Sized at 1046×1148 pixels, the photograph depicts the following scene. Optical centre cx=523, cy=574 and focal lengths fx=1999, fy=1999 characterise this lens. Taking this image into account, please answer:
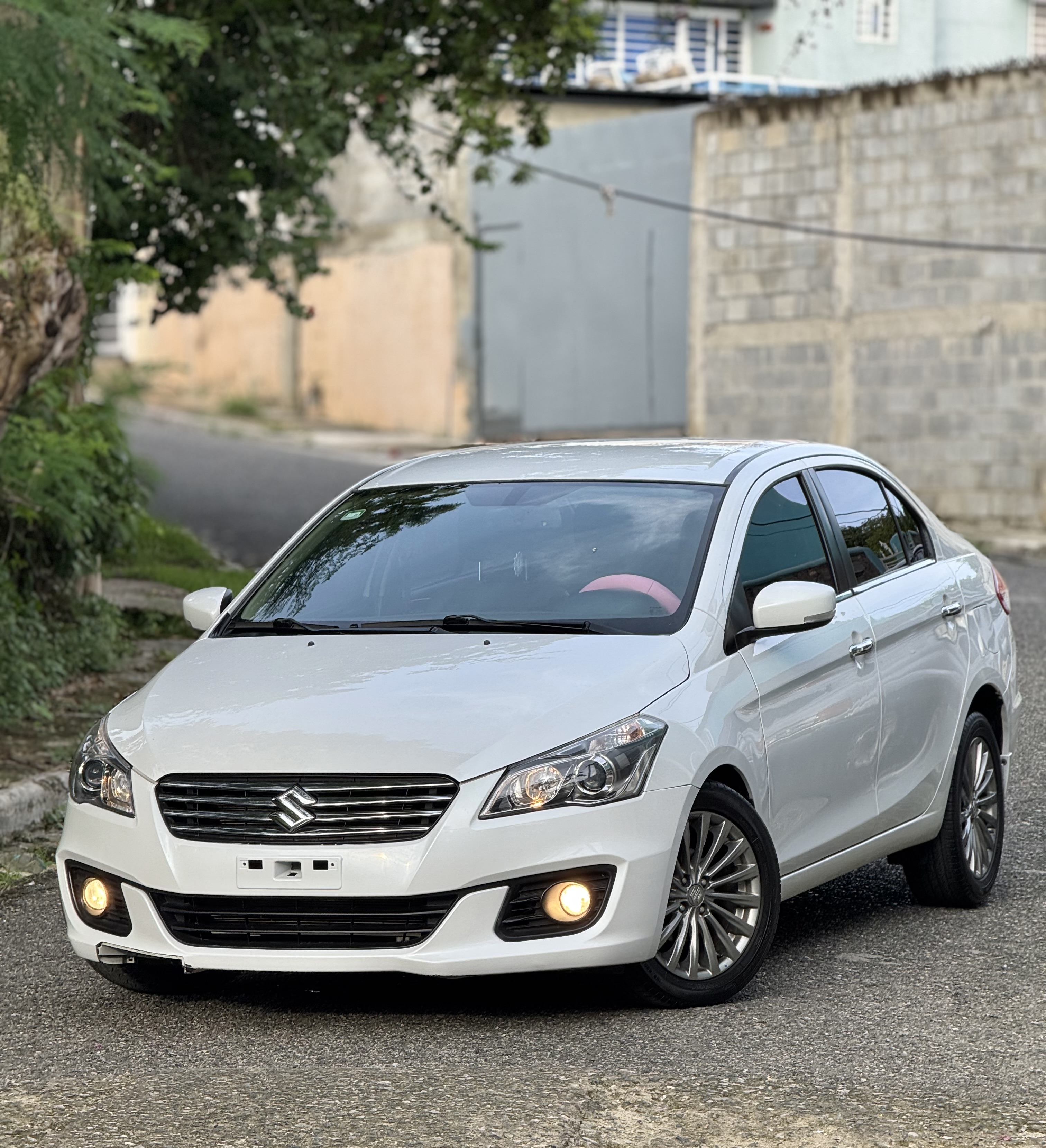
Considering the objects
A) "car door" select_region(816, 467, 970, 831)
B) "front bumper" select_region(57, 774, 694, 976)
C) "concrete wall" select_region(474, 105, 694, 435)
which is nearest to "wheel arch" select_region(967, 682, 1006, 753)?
"car door" select_region(816, 467, 970, 831)

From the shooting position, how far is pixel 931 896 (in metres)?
6.84

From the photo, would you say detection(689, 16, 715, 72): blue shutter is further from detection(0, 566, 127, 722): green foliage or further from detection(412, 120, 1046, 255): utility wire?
detection(0, 566, 127, 722): green foliage

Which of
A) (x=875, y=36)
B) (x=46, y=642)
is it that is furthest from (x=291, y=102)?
(x=875, y=36)

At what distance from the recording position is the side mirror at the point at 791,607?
5.81 meters

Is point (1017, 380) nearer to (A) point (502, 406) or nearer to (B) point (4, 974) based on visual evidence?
(A) point (502, 406)

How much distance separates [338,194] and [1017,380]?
2033 centimetres

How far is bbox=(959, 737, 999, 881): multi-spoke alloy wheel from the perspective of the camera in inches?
271

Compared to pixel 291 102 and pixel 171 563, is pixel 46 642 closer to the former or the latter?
pixel 171 563

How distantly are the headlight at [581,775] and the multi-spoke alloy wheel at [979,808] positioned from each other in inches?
78.3

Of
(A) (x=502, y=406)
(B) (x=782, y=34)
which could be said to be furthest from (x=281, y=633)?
(A) (x=502, y=406)

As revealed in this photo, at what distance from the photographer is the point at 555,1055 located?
5.07m

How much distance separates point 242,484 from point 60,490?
1577 centimetres

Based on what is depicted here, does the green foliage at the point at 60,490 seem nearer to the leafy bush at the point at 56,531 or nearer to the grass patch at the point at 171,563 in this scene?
the leafy bush at the point at 56,531

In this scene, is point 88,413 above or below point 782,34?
below
